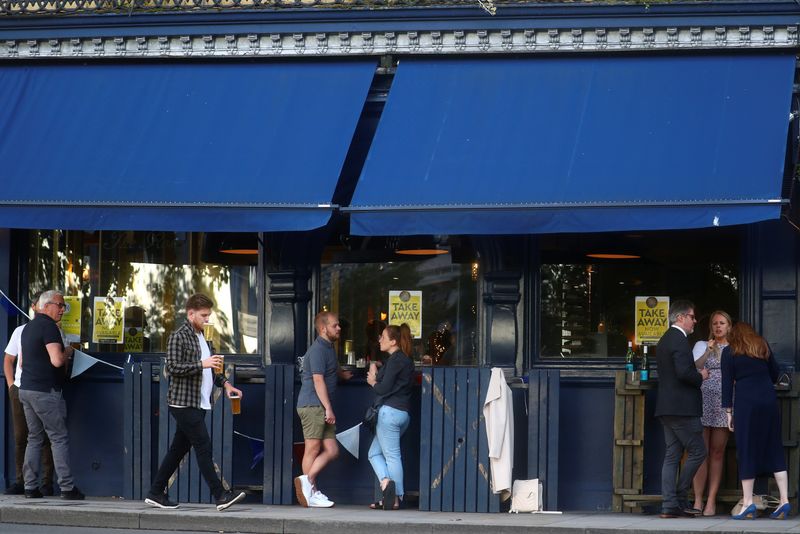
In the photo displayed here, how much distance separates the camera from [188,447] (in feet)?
42.6

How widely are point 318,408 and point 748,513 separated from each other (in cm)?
385

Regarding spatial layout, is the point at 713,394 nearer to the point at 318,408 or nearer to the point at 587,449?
the point at 587,449

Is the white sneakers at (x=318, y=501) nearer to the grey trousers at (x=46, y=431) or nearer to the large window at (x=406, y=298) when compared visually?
the large window at (x=406, y=298)

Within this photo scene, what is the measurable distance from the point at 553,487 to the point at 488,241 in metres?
2.47

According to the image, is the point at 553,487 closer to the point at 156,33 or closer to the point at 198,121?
the point at 198,121

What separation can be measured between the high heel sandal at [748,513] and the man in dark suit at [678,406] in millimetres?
412

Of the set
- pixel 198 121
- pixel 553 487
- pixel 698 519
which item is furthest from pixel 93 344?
pixel 698 519

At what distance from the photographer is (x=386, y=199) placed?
1320 centimetres

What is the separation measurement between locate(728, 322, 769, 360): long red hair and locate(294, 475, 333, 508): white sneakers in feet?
12.7

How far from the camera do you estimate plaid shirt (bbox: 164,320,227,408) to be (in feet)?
41.5

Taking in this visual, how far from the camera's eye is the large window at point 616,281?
46.4 ft

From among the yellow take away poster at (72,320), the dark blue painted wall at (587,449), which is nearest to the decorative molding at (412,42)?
the yellow take away poster at (72,320)

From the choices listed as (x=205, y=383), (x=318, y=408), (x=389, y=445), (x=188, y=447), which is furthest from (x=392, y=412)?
(x=188, y=447)

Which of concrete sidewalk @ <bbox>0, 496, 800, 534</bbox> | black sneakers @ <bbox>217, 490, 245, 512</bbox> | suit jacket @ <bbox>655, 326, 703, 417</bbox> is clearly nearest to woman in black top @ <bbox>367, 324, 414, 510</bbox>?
concrete sidewalk @ <bbox>0, 496, 800, 534</bbox>
